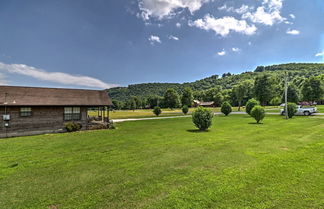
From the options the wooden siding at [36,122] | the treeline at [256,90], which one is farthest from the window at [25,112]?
the treeline at [256,90]

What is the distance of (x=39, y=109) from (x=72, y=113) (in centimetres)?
292

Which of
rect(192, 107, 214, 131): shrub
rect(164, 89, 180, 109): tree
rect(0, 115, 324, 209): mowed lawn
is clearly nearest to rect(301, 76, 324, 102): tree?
rect(164, 89, 180, 109): tree

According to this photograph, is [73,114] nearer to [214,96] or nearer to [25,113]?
[25,113]

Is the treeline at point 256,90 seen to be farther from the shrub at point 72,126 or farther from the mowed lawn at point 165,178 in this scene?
the shrub at point 72,126

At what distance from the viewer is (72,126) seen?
15398 mm

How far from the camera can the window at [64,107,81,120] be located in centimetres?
1648

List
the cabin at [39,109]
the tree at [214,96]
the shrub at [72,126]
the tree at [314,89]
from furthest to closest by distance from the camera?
the tree at [214,96], the tree at [314,89], the shrub at [72,126], the cabin at [39,109]

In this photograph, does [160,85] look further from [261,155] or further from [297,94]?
[261,155]

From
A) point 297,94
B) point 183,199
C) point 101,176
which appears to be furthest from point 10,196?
point 297,94

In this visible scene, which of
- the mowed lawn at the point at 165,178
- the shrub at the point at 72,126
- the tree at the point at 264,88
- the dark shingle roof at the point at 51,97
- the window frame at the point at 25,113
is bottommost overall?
the mowed lawn at the point at 165,178

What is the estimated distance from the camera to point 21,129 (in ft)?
46.8

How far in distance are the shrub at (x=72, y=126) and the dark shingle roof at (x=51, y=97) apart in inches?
90.4

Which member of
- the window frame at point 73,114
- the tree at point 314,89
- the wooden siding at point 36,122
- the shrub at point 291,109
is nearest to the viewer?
the wooden siding at point 36,122

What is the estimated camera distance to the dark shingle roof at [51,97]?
47.2 ft
